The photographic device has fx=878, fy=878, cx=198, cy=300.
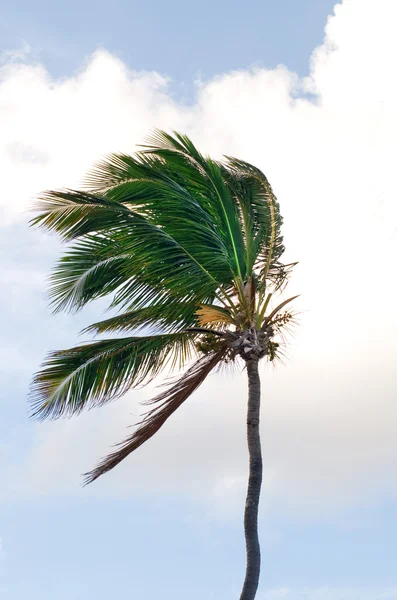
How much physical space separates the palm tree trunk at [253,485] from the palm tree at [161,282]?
0.05 ft

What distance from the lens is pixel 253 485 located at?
45.0 feet

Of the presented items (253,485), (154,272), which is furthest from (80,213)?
(253,485)

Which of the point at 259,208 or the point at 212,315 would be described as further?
the point at 259,208

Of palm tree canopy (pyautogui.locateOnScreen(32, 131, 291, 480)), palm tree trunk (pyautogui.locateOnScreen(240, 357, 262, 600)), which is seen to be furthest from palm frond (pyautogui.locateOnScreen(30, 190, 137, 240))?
palm tree trunk (pyautogui.locateOnScreen(240, 357, 262, 600))

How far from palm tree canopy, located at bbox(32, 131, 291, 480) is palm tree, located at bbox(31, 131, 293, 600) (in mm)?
17

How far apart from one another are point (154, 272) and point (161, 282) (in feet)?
0.74

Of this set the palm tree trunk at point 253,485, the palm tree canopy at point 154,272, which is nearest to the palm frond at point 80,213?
the palm tree canopy at point 154,272

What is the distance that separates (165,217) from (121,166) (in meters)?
1.20

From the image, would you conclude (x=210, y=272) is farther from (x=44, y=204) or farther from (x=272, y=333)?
(x=44, y=204)

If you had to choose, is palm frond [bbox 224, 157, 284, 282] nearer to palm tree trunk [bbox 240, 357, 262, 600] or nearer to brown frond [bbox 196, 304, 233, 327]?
brown frond [bbox 196, 304, 233, 327]

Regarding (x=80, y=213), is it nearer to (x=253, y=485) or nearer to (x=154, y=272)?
(x=154, y=272)

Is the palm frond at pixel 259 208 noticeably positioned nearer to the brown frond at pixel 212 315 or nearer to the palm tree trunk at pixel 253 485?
the brown frond at pixel 212 315

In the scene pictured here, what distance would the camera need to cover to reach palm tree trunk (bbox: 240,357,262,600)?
1325cm

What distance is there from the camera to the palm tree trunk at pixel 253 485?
13250 mm
